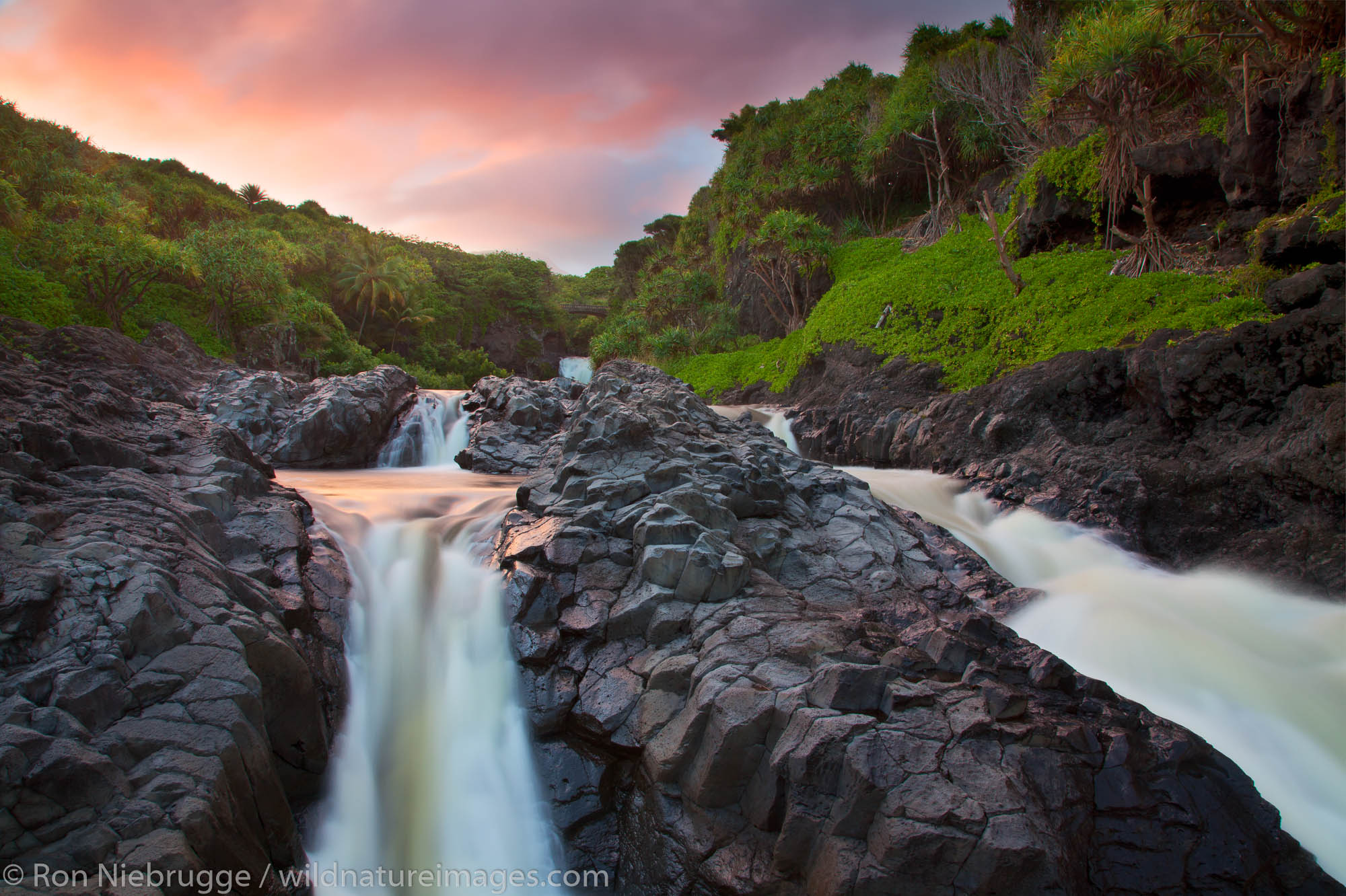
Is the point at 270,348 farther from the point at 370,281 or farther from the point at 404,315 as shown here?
the point at 404,315

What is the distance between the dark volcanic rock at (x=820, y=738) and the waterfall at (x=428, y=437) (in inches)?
448

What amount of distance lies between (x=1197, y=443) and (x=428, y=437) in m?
17.8

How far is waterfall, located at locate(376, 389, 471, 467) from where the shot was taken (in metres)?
17.1

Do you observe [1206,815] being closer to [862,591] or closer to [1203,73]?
[862,591]

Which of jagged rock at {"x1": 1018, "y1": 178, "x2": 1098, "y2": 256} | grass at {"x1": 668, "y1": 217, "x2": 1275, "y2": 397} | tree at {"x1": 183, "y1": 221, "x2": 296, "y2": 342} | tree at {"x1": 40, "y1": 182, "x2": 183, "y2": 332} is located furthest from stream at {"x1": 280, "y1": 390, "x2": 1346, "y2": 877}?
tree at {"x1": 183, "y1": 221, "x2": 296, "y2": 342}

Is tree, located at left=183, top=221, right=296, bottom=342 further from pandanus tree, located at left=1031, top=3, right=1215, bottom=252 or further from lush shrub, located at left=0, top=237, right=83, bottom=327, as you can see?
pandanus tree, located at left=1031, top=3, right=1215, bottom=252

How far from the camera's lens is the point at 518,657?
5.89m

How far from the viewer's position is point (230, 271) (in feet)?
76.0

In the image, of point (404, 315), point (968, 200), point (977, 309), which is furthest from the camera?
point (404, 315)

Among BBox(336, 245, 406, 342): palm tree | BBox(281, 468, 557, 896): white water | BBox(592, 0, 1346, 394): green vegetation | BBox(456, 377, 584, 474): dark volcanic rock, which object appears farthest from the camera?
BBox(336, 245, 406, 342): palm tree

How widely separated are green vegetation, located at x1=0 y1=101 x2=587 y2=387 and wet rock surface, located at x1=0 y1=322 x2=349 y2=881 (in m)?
12.7

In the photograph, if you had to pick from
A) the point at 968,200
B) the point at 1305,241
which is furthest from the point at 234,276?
the point at 968,200

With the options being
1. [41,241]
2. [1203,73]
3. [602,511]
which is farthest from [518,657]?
[41,241]

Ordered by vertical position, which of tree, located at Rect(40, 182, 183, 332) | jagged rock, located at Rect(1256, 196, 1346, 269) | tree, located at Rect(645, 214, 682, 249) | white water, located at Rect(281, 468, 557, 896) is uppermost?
tree, located at Rect(645, 214, 682, 249)
